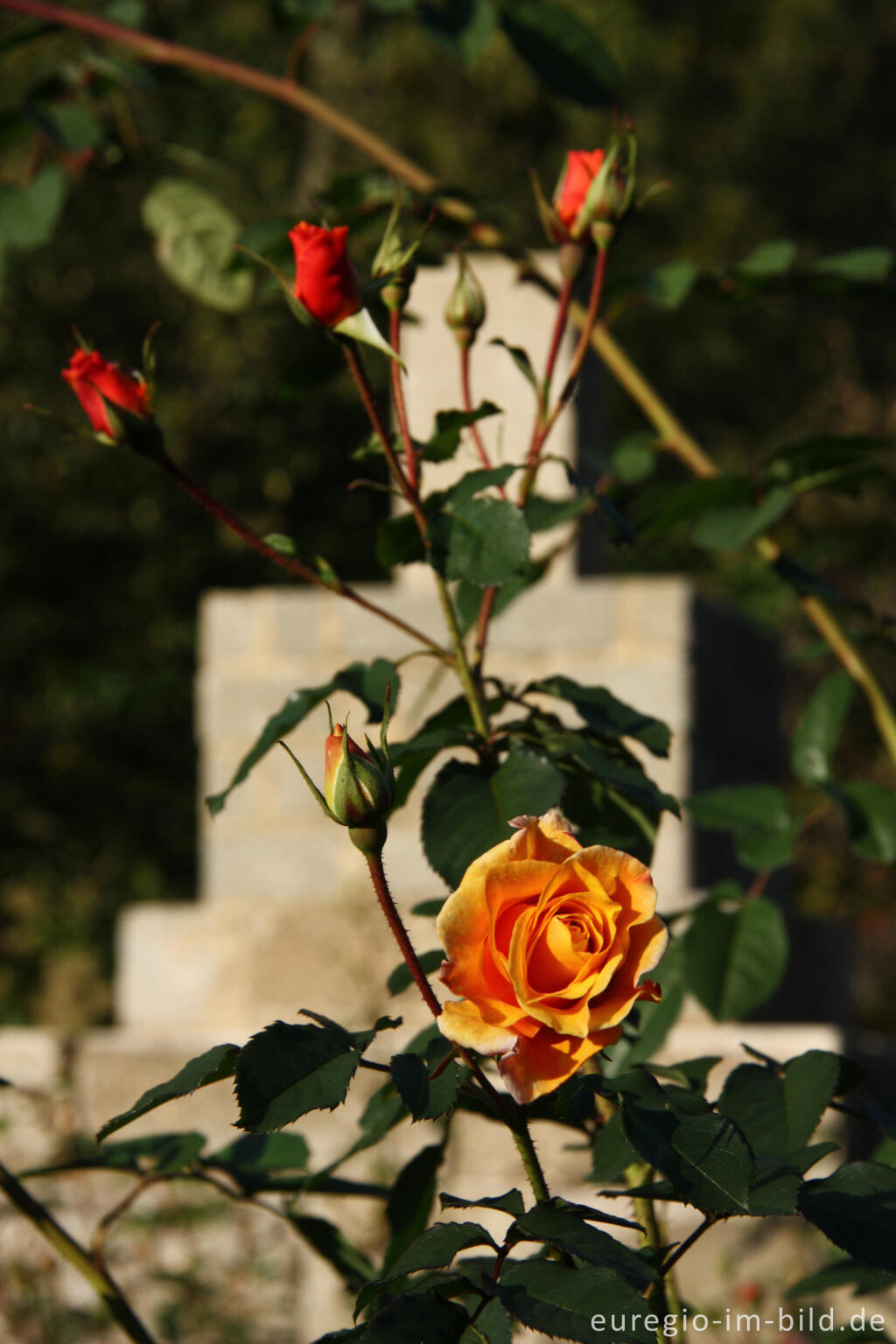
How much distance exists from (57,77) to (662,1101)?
3.98 ft

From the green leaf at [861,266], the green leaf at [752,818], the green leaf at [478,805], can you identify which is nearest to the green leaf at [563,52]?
the green leaf at [861,266]

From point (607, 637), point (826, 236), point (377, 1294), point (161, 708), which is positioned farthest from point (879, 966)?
point (377, 1294)

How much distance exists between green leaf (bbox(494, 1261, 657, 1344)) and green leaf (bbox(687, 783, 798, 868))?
0.58 metres

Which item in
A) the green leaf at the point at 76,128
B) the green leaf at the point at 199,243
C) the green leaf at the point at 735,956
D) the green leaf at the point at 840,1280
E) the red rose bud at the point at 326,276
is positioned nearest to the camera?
the red rose bud at the point at 326,276

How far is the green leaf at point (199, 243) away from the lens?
1431 millimetres

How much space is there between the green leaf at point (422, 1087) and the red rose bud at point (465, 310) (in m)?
0.42

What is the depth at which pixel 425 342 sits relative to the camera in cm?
261

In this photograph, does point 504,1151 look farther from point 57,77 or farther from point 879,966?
point 879,966

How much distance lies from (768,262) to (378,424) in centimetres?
66

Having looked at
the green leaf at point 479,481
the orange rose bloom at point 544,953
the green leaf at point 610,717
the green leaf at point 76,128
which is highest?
the green leaf at point 76,128

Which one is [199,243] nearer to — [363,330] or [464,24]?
[464,24]

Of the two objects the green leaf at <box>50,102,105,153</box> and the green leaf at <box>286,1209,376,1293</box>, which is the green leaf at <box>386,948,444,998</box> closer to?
the green leaf at <box>286,1209,376,1293</box>

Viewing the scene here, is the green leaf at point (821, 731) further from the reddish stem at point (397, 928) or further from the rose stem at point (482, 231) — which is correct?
the reddish stem at point (397, 928)

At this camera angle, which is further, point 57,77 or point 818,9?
point 818,9
